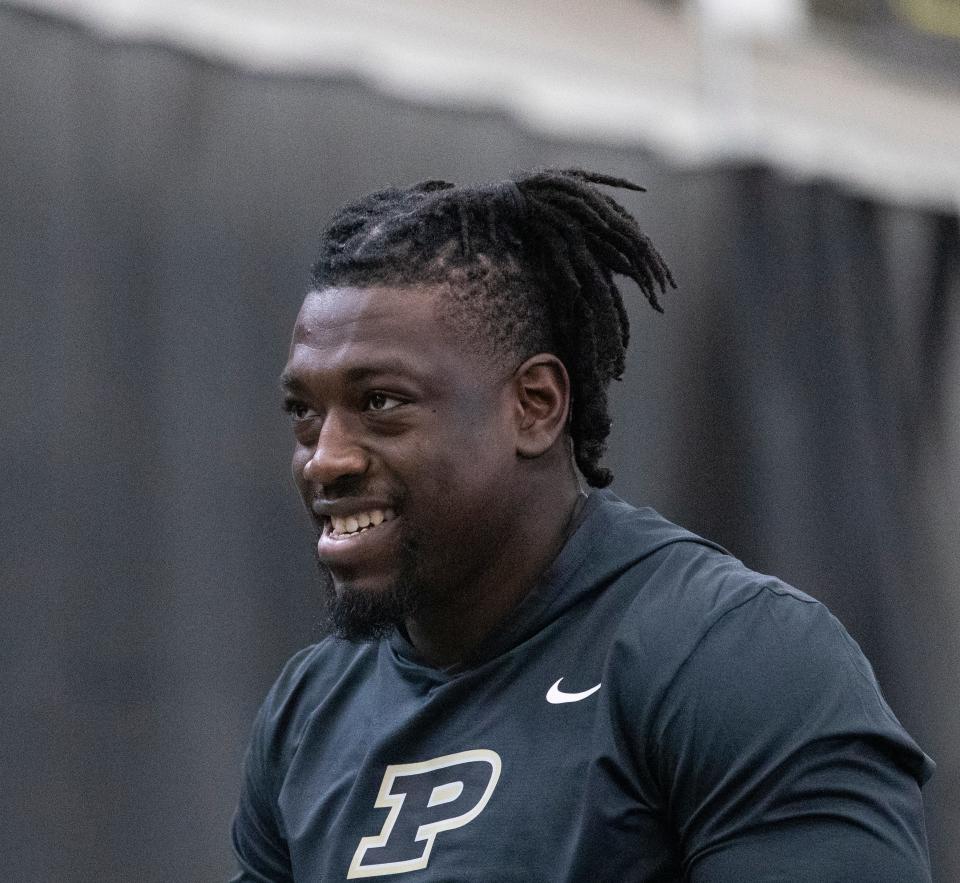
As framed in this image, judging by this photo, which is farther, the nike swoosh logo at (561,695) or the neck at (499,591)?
the neck at (499,591)

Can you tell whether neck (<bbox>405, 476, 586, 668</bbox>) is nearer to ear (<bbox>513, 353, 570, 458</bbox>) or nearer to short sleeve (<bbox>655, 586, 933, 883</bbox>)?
ear (<bbox>513, 353, 570, 458</bbox>)

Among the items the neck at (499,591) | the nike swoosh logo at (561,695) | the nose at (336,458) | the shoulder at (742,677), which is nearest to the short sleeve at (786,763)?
the shoulder at (742,677)

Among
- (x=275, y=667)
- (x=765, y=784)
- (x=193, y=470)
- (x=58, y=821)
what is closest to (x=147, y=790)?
(x=58, y=821)

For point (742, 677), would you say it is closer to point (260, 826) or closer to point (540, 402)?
point (540, 402)

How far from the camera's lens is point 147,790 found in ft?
9.01

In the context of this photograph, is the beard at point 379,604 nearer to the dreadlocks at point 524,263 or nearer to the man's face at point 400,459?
the man's face at point 400,459

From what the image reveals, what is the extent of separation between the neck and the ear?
0.05 m

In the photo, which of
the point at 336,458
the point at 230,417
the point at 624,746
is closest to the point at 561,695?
the point at 624,746

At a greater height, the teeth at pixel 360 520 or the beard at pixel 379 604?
the teeth at pixel 360 520

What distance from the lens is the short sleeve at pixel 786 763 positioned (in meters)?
1.26

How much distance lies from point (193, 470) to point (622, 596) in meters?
1.55

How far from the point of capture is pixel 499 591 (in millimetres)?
1588

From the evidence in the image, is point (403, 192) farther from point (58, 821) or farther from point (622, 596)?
point (58, 821)

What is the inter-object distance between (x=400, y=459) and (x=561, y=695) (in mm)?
283
